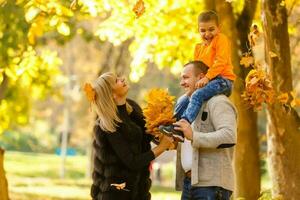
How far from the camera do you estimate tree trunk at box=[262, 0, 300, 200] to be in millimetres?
8711

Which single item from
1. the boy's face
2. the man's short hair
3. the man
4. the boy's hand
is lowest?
the man

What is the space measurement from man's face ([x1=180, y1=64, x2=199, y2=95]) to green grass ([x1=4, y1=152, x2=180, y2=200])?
10642mm

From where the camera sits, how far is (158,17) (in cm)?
1491

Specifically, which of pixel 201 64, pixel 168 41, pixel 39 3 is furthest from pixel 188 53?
pixel 201 64

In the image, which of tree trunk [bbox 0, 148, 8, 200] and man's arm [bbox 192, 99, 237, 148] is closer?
man's arm [bbox 192, 99, 237, 148]

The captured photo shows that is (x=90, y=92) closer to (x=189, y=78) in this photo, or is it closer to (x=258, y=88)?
(x=189, y=78)

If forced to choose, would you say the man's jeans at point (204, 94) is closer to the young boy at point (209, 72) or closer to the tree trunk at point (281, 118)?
the young boy at point (209, 72)

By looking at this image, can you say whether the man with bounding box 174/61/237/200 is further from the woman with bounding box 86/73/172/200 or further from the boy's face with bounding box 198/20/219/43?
the woman with bounding box 86/73/172/200

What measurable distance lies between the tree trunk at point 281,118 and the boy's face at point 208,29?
3068mm

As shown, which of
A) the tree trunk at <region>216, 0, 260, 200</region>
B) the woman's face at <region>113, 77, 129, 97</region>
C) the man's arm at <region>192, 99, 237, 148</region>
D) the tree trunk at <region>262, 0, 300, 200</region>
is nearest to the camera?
the man's arm at <region>192, 99, 237, 148</region>

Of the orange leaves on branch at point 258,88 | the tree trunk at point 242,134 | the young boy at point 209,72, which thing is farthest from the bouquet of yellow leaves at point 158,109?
the tree trunk at point 242,134

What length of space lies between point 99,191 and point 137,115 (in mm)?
700

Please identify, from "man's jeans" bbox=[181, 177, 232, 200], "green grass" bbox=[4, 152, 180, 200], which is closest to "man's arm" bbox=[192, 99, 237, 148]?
"man's jeans" bbox=[181, 177, 232, 200]

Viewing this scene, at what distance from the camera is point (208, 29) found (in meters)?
5.62
